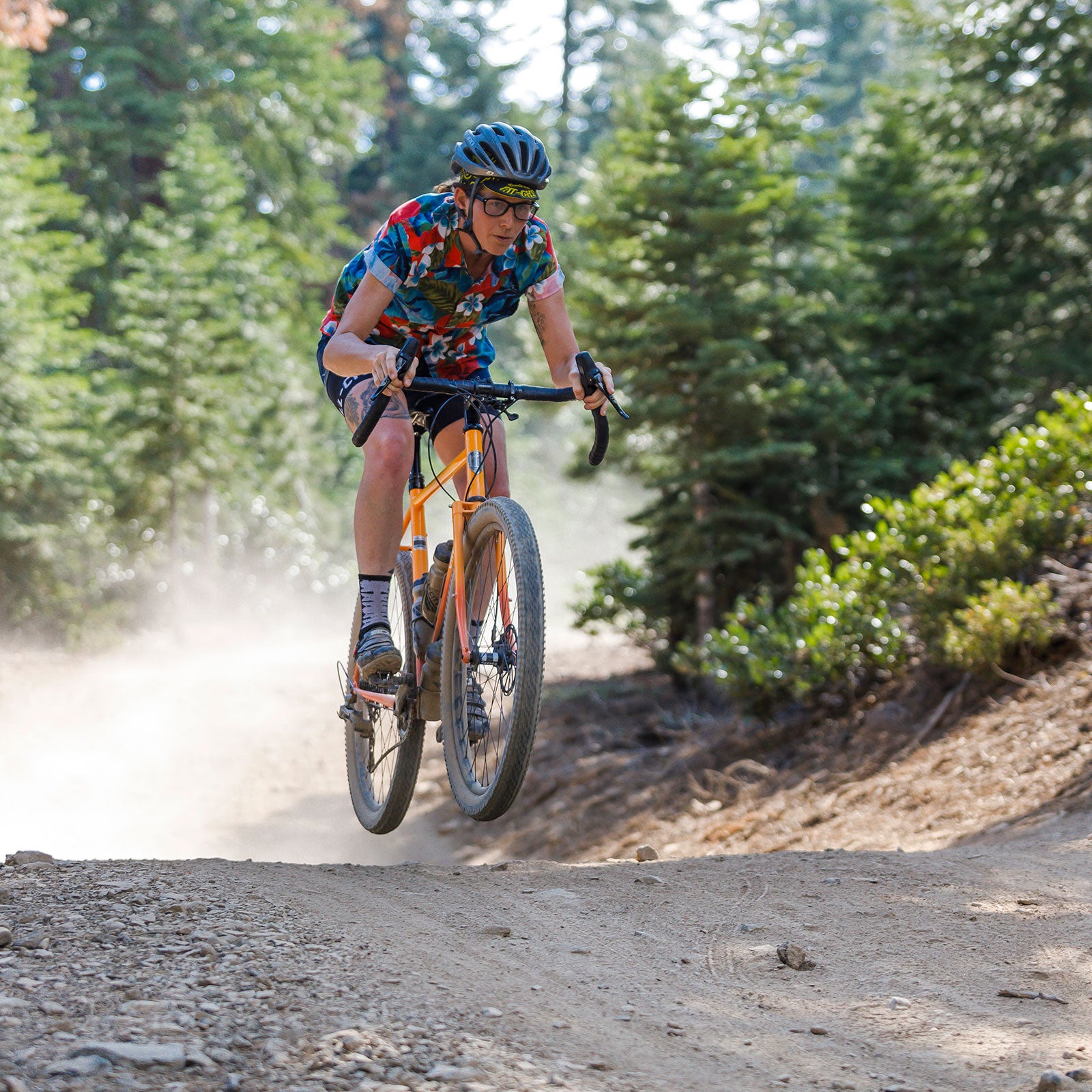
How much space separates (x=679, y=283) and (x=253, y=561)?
1354 cm

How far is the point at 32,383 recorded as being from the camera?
49.4 feet

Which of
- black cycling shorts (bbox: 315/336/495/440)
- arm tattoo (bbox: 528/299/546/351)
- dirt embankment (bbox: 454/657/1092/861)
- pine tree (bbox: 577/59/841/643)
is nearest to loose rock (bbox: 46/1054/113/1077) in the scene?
black cycling shorts (bbox: 315/336/495/440)

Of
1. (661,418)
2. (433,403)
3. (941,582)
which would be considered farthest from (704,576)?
(433,403)

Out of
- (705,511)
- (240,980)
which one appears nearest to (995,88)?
(705,511)

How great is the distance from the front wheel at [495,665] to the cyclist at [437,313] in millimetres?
373

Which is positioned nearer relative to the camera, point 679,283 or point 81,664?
point 679,283

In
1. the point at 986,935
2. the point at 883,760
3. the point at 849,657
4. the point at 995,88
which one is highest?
the point at 995,88

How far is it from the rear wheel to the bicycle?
0.01 meters

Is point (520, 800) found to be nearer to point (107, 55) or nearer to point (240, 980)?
point (240, 980)

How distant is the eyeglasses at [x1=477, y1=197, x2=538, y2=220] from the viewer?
416 centimetres

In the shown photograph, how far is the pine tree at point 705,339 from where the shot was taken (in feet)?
37.9

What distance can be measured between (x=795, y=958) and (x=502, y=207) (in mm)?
2802

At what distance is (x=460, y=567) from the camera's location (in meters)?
4.32

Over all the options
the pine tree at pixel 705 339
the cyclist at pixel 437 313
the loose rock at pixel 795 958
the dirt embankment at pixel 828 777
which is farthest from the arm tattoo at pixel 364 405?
the pine tree at pixel 705 339
